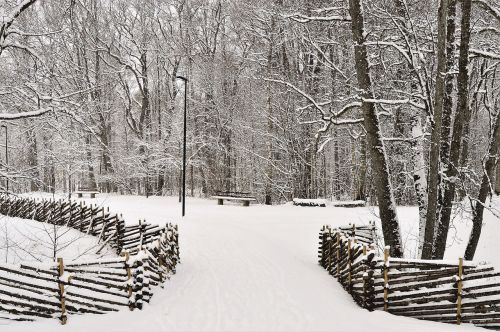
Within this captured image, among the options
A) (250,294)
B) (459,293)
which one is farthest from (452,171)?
(250,294)

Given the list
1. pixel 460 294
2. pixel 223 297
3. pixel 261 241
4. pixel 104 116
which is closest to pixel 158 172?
pixel 104 116

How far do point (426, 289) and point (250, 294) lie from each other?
3.79 meters

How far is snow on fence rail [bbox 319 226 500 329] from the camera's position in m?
7.08

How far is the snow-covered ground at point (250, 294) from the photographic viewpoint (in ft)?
23.7

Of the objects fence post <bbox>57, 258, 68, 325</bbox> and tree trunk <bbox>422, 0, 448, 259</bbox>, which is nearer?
fence post <bbox>57, 258, 68, 325</bbox>

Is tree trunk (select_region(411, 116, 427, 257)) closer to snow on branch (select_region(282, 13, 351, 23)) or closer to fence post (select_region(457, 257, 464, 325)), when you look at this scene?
fence post (select_region(457, 257, 464, 325))

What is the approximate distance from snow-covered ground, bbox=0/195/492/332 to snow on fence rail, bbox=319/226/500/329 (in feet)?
0.95

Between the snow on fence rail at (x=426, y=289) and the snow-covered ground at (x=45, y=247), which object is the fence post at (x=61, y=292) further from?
the snow on fence rail at (x=426, y=289)

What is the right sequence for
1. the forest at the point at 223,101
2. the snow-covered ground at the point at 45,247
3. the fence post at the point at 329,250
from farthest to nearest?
the forest at the point at 223,101, the snow-covered ground at the point at 45,247, the fence post at the point at 329,250

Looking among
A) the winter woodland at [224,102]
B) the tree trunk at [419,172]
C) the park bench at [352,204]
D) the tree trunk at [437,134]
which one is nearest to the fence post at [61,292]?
the winter woodland at [224,102]

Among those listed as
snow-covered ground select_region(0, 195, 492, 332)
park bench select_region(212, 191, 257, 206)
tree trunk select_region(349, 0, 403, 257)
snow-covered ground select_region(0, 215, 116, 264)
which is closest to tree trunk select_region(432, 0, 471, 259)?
tree trunk select_region(349, 0, 403, 257)

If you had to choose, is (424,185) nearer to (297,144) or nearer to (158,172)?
(297,144)

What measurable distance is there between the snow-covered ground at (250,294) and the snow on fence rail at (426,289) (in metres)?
0.29

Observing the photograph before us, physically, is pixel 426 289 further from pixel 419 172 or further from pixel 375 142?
pixel 419 172
